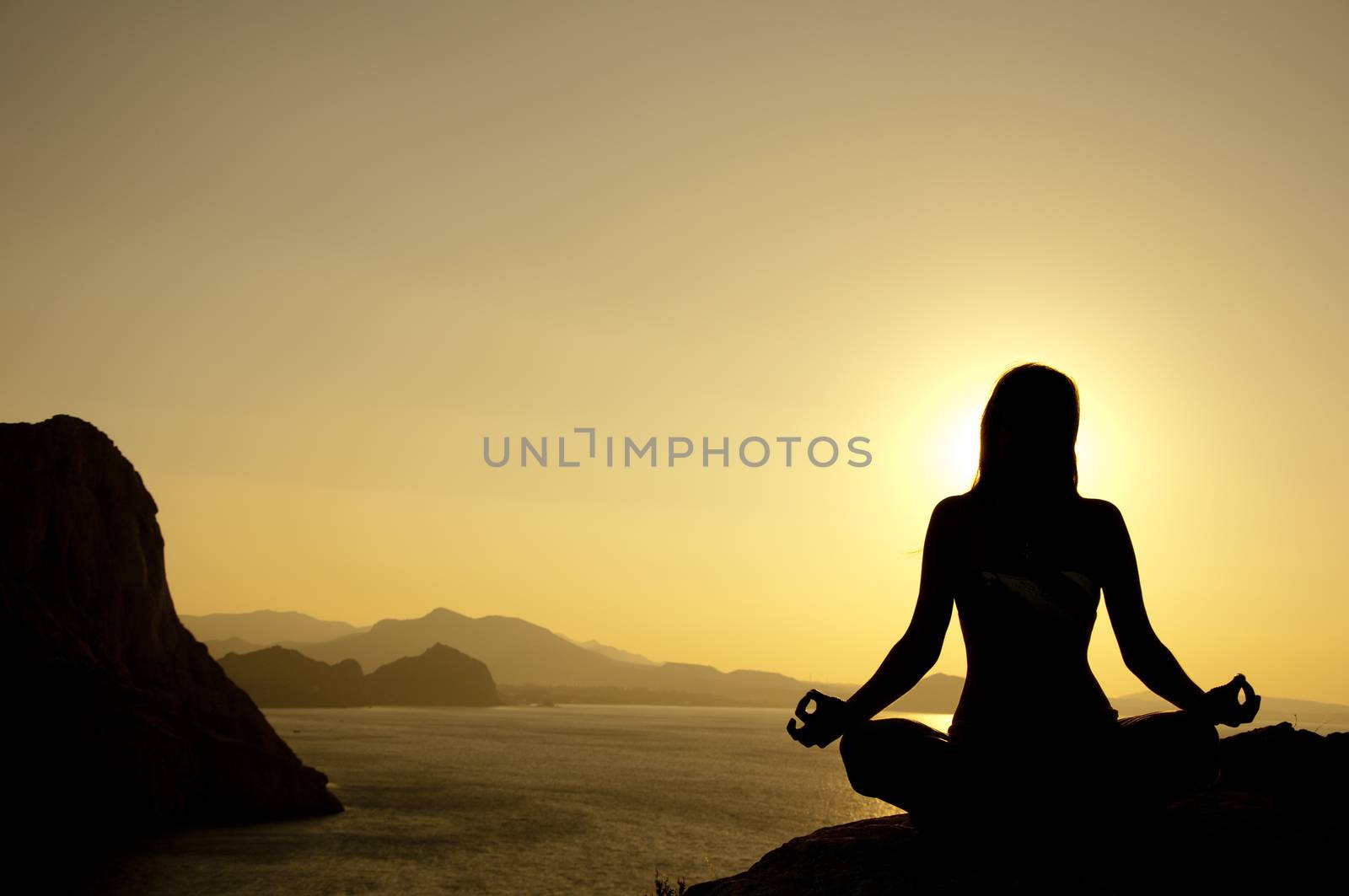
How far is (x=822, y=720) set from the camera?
3258 millimetres

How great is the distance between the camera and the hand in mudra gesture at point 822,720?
3.19 metres

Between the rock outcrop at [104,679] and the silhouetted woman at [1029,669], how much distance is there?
47814 mm

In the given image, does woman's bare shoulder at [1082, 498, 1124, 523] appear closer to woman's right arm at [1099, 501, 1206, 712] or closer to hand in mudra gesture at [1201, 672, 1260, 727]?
woman's right arm at [1099, 501, 1206, 712]

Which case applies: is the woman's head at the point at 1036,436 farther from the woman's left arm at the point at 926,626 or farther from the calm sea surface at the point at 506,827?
the calm sea surface at the point at 506,827

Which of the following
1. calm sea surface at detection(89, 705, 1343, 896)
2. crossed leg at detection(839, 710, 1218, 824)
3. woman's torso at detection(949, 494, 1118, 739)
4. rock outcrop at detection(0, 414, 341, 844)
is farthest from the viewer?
calm sea surface at detection(89, 705, 1343, 896)

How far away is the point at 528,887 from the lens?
45.3m

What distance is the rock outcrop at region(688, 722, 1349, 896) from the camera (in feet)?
10.5

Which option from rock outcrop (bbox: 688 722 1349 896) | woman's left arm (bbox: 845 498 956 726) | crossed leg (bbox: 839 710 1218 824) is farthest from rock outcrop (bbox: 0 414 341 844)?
crossed leg (bbox: 839 710 1218 824)

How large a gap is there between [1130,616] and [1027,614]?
50 centimetres

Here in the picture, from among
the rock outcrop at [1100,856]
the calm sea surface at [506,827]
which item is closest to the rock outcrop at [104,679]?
the calm sea surface at [506,827]

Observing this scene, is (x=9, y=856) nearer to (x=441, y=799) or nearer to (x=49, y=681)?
(x=49, y=681)

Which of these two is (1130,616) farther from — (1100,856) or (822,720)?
(822,720)

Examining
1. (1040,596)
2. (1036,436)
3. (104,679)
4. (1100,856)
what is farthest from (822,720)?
(104,679)

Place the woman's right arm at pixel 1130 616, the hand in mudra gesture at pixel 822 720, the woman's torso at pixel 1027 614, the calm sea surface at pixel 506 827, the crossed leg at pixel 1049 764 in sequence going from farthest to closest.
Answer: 1. the calm sea surface at pixel 506 827
2. the woman's right arm at pixel 1130 616
3. the woman's torso at pixel 1027 614
4. the crossed leg at pixel 1049 764
5. the hand in mudra gesture at pixel 822 720
